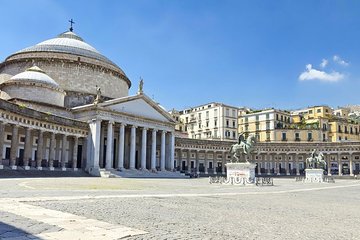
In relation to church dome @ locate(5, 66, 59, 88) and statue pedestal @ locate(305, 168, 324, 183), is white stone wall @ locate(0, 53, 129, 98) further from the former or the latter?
statue pedestal @ locate(305, 168, 324, 183)

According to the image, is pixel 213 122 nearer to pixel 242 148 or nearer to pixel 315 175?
pixel 315 175

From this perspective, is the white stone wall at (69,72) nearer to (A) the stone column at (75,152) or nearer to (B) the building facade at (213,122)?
(A) the stone column at (75,152)

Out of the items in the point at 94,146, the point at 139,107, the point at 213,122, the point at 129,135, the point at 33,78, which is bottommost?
the point at 94,146

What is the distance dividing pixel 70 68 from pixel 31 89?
11925 millimetres

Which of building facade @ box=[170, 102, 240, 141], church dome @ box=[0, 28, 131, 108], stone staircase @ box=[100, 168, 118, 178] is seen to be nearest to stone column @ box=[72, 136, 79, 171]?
stone staircase @ box=[100, 168, 118, 178]

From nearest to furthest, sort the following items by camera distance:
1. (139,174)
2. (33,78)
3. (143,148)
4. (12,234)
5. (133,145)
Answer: (12,234) < (33,78) < (139,174) < (133,145) < (143,148)

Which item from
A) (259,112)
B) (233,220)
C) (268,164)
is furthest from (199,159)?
(233,220)

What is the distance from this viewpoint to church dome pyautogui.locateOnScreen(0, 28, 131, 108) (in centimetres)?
6475

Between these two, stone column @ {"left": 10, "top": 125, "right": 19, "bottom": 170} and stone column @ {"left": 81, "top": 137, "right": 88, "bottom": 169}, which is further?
stone column @ {"left": 81, "top": 137, "right": 88, "bottom": 169}

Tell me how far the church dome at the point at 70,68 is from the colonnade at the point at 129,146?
953cm

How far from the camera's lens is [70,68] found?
65.5m

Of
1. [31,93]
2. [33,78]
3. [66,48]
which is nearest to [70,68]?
[66,48]

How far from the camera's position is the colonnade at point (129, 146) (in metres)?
54.2

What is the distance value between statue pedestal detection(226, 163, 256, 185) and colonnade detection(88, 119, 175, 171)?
79.6 feet
